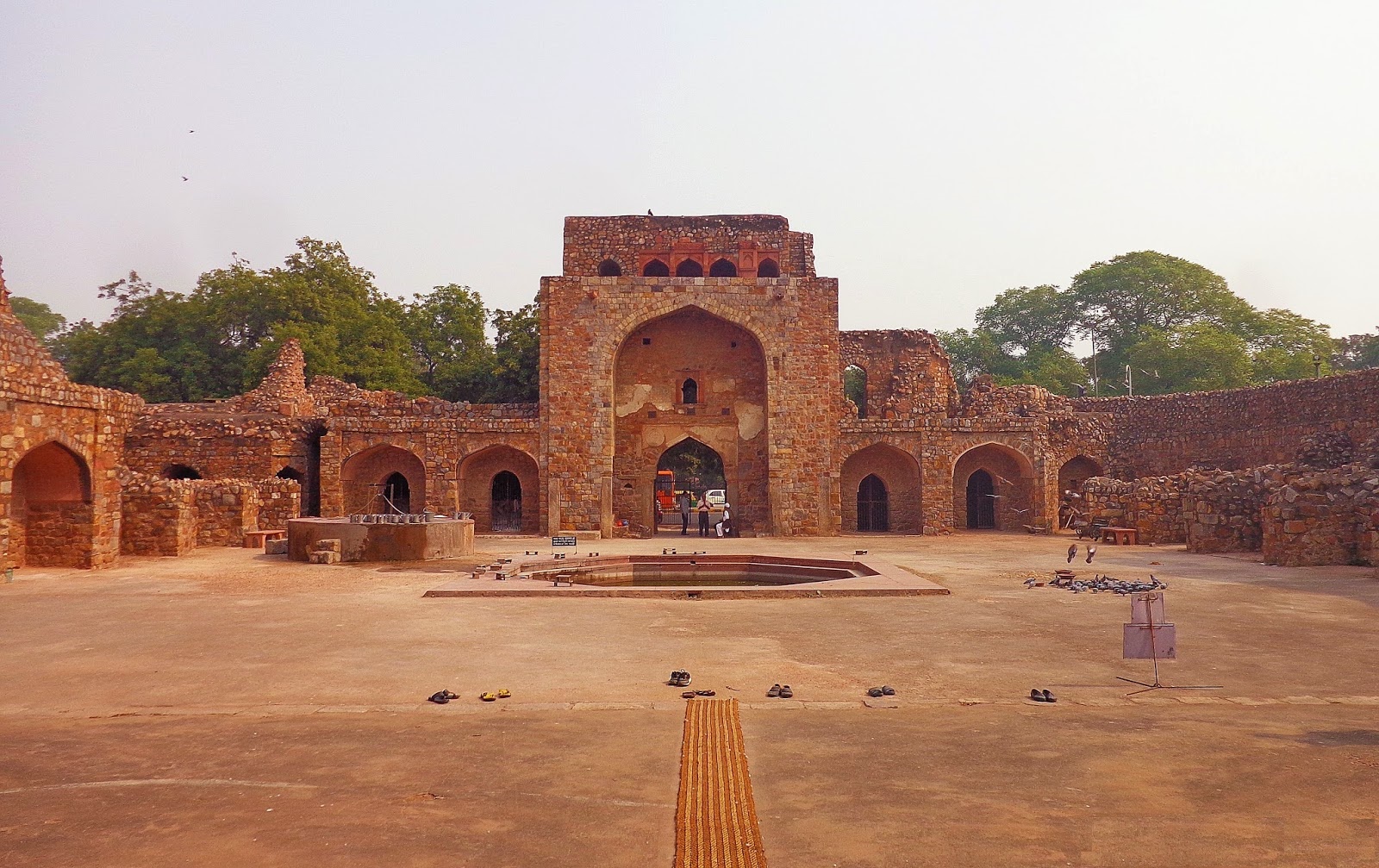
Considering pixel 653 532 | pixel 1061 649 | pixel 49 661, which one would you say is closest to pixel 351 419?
pixel 653 532

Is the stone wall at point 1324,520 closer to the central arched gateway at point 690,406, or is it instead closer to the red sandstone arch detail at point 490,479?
the central arched gateway at point 690,406

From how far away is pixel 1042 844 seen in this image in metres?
3.11

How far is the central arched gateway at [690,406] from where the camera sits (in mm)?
22422

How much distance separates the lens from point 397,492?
23500 millimetres

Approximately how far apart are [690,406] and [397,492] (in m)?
7.92

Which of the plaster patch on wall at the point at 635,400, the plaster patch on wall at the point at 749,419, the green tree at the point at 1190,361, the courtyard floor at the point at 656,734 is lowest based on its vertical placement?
the courtyard floor at the point at 656,734

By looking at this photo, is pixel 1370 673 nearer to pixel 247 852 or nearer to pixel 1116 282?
pixel 247 852

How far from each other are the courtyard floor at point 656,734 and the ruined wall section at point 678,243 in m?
14.3

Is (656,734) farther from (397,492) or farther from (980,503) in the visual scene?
(980,503)

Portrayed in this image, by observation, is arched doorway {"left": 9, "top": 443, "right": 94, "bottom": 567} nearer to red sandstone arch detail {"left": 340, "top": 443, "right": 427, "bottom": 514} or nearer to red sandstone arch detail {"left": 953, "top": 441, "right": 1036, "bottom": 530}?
red sandstone arch detail {"left": 340, "top": 443, "right": 427, "bottom": 514}

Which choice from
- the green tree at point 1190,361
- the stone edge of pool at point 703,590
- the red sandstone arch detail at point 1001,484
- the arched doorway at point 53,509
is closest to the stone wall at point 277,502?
the arched doorway at point 53,509

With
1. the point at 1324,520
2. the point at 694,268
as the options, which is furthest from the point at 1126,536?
the point at 694,268

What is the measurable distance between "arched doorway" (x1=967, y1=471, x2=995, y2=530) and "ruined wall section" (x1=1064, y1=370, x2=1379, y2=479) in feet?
10.4

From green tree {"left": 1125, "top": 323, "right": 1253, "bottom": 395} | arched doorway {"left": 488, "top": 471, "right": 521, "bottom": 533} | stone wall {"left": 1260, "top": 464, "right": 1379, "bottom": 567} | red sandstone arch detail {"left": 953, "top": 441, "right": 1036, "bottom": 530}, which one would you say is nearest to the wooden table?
red sandstone arch detail {"left": 953, "top": 441, "right": 1036, "bottom": 530}
